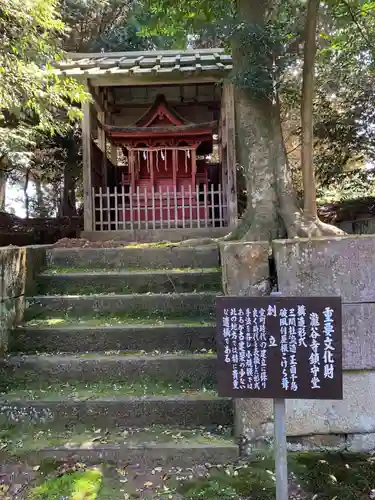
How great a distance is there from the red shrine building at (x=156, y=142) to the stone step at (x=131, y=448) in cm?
453

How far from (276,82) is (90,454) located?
155 inches

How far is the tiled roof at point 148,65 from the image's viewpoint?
6.97 metres

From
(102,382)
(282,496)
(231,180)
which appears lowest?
(282,496)

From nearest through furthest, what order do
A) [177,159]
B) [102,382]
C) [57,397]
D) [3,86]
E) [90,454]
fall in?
A: [90,454] < [57,397] < [102,382] < [3,86] < [177,159]

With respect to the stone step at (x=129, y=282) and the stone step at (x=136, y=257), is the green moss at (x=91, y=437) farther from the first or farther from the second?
the stone step at (x=136, y=257)

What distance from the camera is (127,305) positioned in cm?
424

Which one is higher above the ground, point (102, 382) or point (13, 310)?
point (13, 310)

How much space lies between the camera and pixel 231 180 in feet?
24.3

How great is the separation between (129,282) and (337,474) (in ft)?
8.96

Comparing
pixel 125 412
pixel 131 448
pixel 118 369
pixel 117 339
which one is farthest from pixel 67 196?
pixel 131 448

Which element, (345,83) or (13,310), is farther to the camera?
(345,83)

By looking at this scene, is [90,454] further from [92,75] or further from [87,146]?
[92,75]

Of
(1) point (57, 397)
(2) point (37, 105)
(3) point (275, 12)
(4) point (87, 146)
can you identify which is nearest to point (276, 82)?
(3) point (275, 12)

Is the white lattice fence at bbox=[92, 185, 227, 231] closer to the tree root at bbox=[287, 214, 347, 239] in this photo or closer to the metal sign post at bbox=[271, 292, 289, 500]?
the tree root at bbox=[287, 214, 347, 239]
